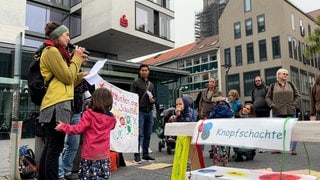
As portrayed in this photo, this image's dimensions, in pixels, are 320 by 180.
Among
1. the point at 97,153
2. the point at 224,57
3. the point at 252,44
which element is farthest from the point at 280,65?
the point at 97,153

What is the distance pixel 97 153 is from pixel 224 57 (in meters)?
49.0

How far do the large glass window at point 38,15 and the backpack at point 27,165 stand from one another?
20756 millimetres

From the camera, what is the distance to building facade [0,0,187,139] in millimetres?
21419

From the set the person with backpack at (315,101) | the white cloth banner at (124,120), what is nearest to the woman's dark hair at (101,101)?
the white cloth banner at (124,120)

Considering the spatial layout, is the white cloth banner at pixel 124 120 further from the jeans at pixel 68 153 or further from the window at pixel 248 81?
the window at pixel 248 81

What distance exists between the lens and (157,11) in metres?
28.3

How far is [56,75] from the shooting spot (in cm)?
345

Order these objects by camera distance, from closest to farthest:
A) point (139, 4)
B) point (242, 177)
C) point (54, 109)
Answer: point (242, 177) → point (54, 109) → point (139, 4)

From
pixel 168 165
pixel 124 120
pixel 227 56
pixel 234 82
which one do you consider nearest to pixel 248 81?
pixel 234 82

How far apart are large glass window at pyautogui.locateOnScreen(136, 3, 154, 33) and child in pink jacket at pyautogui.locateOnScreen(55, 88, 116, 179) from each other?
74.3 feet

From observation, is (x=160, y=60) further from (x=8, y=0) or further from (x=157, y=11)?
(x=8, y=0)

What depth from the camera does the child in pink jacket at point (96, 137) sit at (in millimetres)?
3660

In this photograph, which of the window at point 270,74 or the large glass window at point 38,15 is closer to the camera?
the large glass window at point 38,15

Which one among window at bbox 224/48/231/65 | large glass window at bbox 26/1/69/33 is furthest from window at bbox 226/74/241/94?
large glass window at bbox 26/1/69/33
